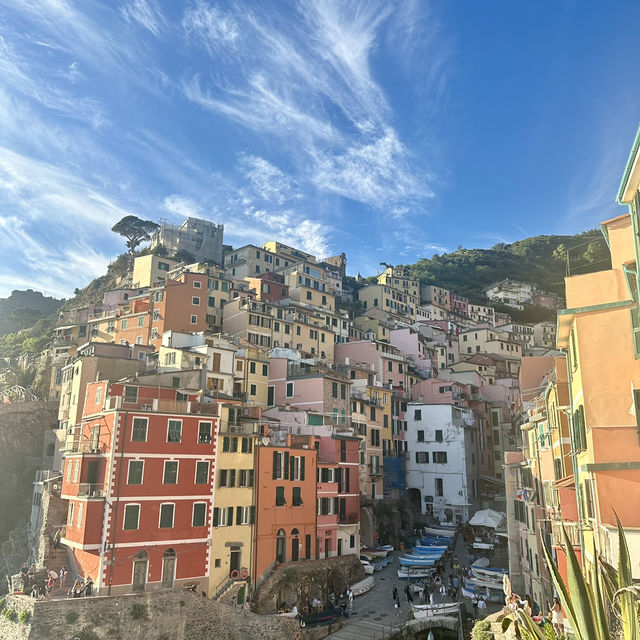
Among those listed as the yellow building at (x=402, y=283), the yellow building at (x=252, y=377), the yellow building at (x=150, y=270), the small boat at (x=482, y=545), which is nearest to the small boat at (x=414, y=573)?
the small boat at (x=482, y=545)

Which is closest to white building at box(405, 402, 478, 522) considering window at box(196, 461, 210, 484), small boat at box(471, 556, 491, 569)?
small boat at box(471, 556, 491, 569)

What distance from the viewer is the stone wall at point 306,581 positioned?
36.2 meters

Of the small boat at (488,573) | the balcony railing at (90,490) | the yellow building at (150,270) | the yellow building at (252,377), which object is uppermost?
the yellow building at (150,270)

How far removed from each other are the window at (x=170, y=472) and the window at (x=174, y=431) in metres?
1.27

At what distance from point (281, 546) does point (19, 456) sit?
1198 inches

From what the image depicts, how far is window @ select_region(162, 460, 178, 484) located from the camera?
1351 inches

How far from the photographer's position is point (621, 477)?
51.2 ft

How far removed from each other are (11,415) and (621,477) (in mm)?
55878

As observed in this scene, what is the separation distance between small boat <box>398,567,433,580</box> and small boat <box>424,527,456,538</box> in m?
10.8

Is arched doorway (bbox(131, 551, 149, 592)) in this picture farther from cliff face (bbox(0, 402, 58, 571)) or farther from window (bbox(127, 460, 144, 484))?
cliff face (bbox(0, 402, 58, 571))

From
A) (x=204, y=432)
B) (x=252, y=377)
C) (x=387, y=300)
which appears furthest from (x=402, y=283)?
(x=204, y=432)

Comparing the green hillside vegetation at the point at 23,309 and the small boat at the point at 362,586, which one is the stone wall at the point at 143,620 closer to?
the small boat at the point at 362,586

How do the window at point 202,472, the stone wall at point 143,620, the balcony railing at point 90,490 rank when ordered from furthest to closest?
the window at point 202,472 → the balcony railing at point 90,490 → the stone wall at point 143,620

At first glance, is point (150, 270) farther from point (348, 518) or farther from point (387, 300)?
point (348, 518)
